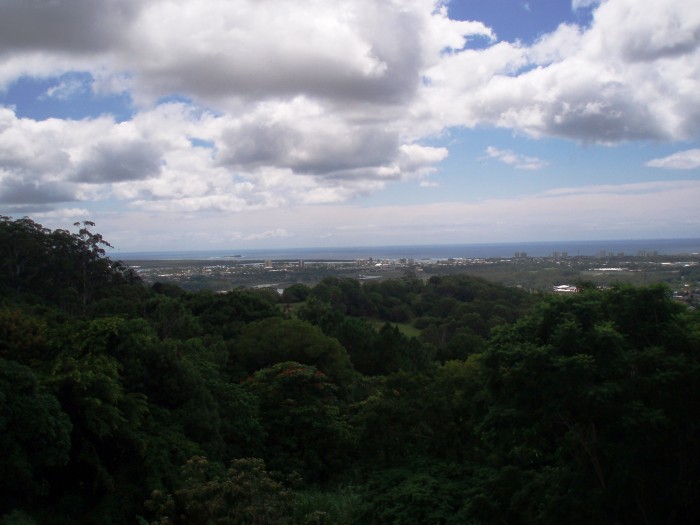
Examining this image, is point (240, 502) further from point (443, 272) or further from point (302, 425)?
point (443, 272)

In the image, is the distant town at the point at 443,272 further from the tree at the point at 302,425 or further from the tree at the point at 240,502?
the tree at the point at 240,502

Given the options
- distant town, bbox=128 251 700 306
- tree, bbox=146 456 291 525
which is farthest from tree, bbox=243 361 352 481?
distant town, bbox=128 251 700 306

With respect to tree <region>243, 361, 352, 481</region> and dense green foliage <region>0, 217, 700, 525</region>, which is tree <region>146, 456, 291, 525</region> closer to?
dense green foliage <region>0, 217, 700, 525</region>

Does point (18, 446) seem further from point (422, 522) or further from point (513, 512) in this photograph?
point (513, 512)

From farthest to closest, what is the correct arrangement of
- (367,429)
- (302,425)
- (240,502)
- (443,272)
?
(443,272) → (302,425) → (367,429) → (240,502)

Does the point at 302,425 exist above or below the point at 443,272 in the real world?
below

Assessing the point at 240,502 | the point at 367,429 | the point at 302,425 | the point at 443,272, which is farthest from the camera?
the point at 443,272

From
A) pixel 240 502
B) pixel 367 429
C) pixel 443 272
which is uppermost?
pixel 240 502

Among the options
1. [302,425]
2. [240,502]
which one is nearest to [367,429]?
[302,425]

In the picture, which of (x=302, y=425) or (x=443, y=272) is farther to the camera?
(x=443, y=272)
